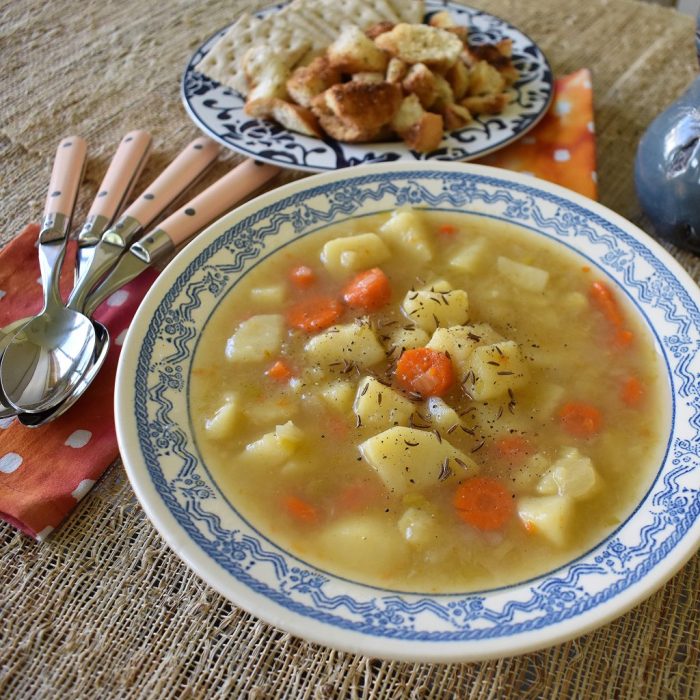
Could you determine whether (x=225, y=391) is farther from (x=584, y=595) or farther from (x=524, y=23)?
(x=524, y=23)

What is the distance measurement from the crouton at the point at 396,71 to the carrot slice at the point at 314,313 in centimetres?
129

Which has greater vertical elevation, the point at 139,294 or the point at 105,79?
the point at 105,79


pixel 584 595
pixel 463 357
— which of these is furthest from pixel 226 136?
pixel 584 595

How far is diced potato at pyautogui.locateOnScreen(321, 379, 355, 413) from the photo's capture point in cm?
211

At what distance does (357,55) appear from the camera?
3203 millimetres

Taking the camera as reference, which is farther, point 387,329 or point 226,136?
point 226,136

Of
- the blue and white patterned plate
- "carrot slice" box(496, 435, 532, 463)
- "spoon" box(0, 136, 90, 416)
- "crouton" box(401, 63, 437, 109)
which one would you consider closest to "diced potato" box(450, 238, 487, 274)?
the blue and white patterned plate

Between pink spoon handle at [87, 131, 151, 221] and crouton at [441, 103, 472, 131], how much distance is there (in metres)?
1.29

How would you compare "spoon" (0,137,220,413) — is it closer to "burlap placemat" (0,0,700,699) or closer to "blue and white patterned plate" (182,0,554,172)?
"burlap placemat" (0,0,700,699)

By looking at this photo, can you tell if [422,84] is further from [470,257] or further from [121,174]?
[121,174]

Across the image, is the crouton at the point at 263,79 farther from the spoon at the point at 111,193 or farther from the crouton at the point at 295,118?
the spoon at the point at 111,193

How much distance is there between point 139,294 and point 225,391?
0.74 metres

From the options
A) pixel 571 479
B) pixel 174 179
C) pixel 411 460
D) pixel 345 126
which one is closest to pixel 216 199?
pixel 174 179

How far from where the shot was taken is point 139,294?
2660 mm
